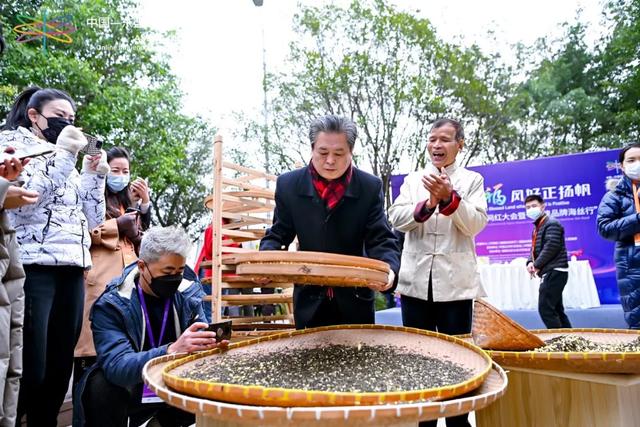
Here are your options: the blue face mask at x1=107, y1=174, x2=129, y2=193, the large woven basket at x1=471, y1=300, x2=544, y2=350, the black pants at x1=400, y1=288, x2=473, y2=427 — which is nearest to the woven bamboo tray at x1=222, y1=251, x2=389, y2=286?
the large woven basket at x1=471, y1=300, x2=544, y2=350

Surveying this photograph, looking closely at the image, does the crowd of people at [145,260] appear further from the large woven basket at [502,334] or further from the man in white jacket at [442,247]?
the large woven basket at [502,334]

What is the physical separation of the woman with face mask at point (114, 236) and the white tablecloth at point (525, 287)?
535 centimetres

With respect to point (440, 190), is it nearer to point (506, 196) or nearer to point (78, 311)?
point (78, 311)

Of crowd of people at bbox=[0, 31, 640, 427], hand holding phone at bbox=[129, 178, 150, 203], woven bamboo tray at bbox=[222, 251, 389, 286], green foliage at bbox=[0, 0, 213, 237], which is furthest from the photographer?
green foliage at bbox=[0, 0, 213, 237]

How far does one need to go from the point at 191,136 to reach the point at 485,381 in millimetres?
15173

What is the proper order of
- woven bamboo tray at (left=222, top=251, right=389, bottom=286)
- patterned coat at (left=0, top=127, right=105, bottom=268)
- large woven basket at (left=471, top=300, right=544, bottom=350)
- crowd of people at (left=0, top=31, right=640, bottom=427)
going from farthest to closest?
patterned coat at (left=0, top=127, right=105, bottom=268) → crowd of people at (left=0, top=31, right=640, bottom=427) → large woven basket at (left=471, top=300, right=544, bottom=350) → woven bamboo tray at (left=222, top=251, right=389, bottom=286)

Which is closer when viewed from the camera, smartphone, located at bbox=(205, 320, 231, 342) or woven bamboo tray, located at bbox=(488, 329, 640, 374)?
woven bamboo tray, located at bbox=(488, 329, 640, 374)

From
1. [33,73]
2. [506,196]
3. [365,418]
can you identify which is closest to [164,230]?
[365,418]

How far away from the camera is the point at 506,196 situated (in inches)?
296

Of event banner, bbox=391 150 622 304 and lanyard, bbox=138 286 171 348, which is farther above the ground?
event banner, bbox=391 150 622 304

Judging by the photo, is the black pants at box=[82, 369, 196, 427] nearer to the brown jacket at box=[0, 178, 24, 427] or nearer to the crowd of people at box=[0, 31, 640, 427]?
the crowd of people at box=[0, 31, 640, 427]

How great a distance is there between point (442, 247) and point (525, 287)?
17.5 feet

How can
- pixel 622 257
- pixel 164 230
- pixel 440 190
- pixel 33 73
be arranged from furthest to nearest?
pixel 33 73 < pixel 622 257 < pixel 440 190 < pixel 164 230

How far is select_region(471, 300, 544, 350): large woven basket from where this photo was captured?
1.37m
